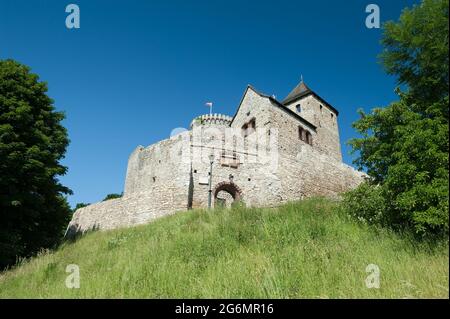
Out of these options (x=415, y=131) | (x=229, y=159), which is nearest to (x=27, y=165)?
(x=229, y=159)

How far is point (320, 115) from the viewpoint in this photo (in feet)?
79.8

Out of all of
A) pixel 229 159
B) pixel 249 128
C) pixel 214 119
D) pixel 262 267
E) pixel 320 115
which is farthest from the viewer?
pixel 214 119

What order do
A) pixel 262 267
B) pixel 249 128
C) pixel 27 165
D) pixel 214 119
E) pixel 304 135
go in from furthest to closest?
pixel 214 119
pixel 304 135
pixel 249 128
pixel 27 165
pixel 262 267

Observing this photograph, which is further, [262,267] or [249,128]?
[249,128]

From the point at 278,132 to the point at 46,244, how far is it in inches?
571

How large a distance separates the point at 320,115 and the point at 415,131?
19.8m

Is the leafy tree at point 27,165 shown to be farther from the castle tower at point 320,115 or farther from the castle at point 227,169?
the castle tower at point 320,115

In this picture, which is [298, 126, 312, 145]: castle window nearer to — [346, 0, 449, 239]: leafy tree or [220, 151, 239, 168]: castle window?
[220, 151, 239, 168]: castle window

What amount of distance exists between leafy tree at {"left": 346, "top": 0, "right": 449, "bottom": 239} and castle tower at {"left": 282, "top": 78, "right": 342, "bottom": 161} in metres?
15.2

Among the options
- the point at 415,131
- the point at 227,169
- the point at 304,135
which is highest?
the point at 304,135

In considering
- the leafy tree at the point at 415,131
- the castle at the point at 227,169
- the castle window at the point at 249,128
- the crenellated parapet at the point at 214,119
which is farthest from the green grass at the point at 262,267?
the crenellated parapet at the point at 214,119

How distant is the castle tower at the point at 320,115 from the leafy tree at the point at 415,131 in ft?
49.8

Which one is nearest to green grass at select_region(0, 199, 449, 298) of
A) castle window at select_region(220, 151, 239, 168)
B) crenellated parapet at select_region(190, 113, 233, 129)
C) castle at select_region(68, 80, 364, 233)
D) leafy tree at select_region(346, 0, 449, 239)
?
→ leafy tree at select_region(346, 0, 449, 239)

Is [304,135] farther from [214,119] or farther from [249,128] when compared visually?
[214,119]
